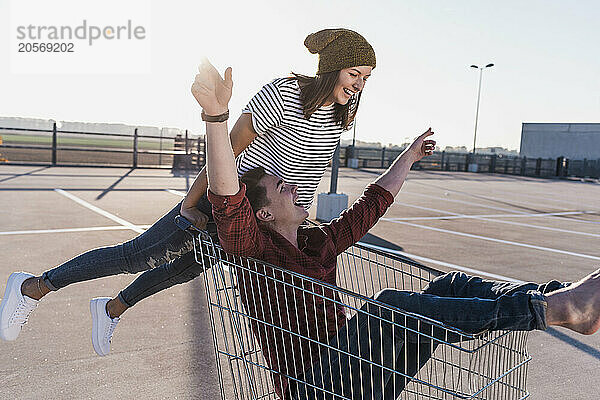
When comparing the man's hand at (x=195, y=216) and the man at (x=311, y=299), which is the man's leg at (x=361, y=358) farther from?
the man's hand at (x=195, y=216)

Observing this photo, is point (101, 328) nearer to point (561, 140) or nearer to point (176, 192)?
point (176, 192)

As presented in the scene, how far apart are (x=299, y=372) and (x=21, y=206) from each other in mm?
7791

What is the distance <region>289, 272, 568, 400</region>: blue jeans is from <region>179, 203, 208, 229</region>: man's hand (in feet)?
2.29

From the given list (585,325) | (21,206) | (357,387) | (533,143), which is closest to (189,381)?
(357,387)

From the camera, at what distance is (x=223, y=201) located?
193 centimetres

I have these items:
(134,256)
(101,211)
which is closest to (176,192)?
(101,211)

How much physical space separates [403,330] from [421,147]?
118cm

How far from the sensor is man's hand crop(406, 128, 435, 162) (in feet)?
9.36

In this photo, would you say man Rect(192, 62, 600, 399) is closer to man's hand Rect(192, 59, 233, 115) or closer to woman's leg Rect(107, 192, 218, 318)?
man's hand Rect(192, 59, 233, 115)

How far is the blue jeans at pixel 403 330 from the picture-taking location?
172cm

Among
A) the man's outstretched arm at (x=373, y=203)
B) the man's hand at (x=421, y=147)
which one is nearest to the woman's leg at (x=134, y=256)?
the man's outstretched arm at (x=373, y=203)

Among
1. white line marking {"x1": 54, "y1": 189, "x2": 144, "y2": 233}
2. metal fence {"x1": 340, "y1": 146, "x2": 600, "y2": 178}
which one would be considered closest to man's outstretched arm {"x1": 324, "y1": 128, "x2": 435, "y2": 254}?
white line marking {"x1": 54, "y1": 189, "x2": 144, "y2": 233}

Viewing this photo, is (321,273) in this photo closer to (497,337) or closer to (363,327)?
(363,327)

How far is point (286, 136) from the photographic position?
244cm
